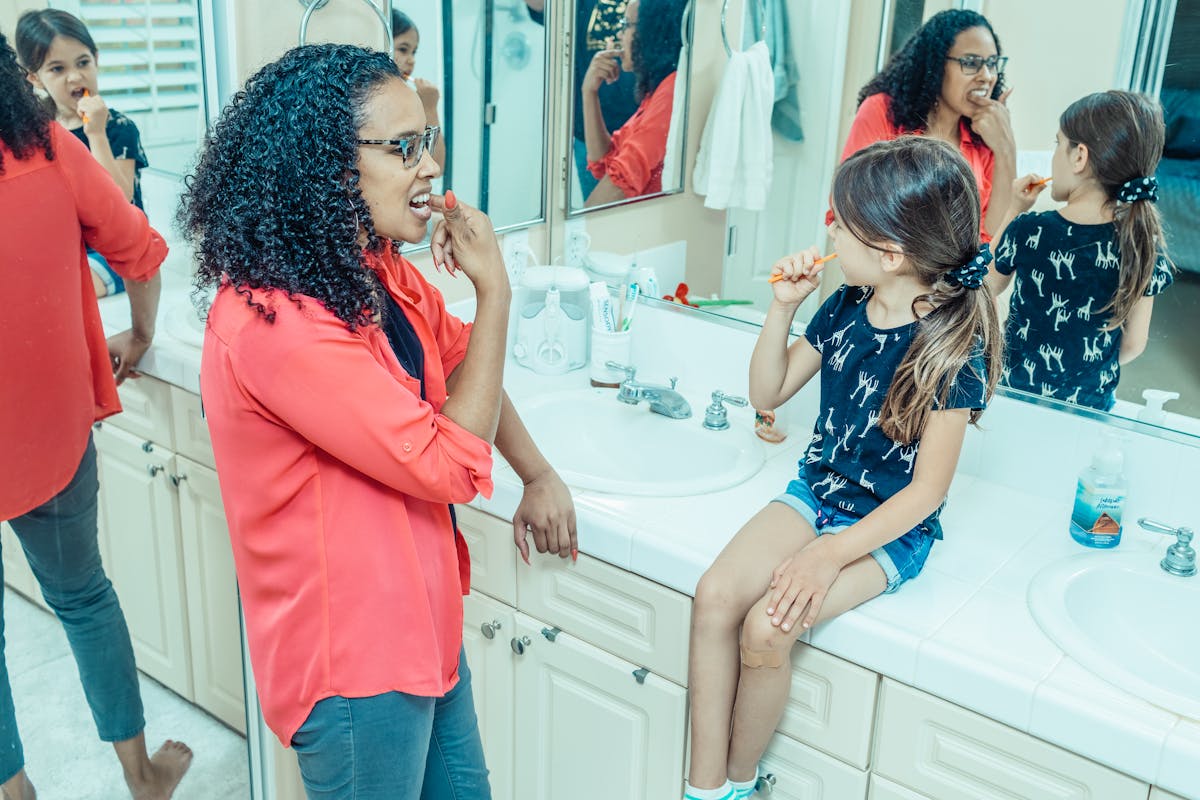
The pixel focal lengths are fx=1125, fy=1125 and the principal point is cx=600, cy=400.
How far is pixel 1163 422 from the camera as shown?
154cm

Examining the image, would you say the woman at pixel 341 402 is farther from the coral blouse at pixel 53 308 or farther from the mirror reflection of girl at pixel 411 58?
the mirror reflection of girl at pixel 411 58

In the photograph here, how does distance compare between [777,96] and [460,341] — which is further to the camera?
[777,96]

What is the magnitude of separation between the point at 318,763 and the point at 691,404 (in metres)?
0.96

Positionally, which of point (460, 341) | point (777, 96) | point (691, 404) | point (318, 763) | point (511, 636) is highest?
point (777, 96)

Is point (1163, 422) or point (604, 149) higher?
point (604, 149)

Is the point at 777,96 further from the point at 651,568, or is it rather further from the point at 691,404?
the point at 651,568

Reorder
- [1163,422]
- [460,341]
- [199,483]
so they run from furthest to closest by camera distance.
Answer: [199,483]
[1163,422]
[460,341]

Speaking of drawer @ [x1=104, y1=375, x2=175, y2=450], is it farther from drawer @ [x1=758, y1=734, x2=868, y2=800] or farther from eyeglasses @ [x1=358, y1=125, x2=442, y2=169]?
drawer @ [x1=758, y1=734, x2=868, y2=800]

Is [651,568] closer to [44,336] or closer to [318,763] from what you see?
[318,763]

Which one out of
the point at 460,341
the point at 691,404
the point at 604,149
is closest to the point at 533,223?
the point at 604,149

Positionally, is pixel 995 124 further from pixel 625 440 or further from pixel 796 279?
pixel 625 440

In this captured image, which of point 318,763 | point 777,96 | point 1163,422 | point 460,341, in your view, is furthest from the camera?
point 777,96

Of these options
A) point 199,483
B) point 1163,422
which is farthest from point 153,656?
point 1163,422

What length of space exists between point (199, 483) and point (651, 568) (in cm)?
68
